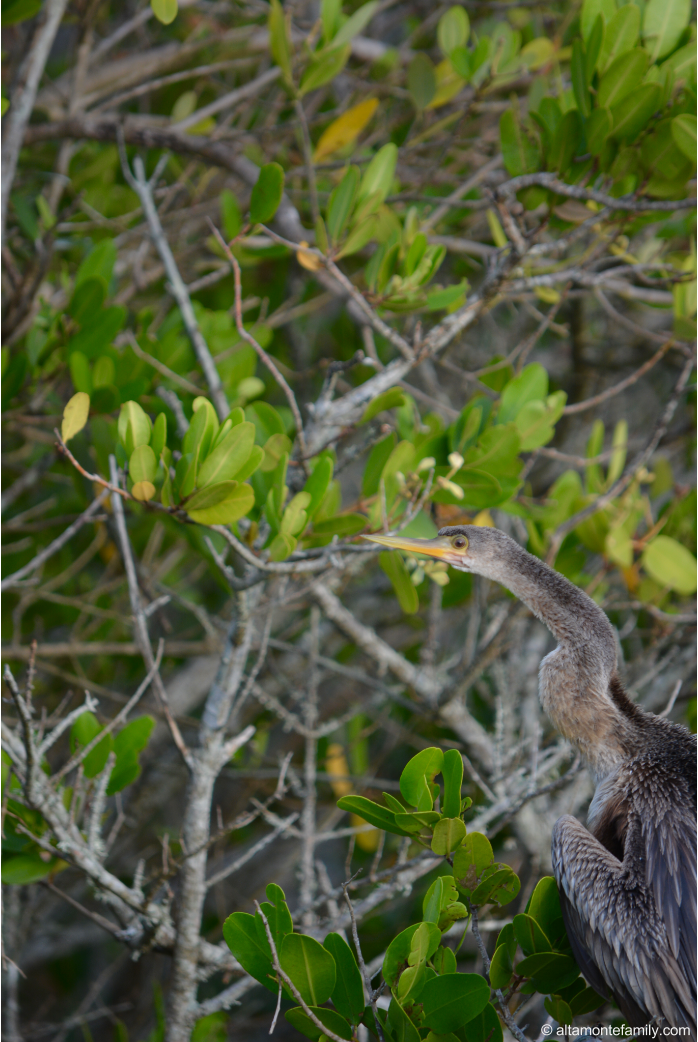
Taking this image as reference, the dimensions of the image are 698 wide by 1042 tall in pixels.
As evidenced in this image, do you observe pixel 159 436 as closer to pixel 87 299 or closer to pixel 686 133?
pixel 87 299

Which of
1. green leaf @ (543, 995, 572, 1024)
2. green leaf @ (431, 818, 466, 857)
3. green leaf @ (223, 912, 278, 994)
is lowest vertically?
green leaf @ (543, 995, 572, 1024)

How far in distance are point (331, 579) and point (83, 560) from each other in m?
1.33

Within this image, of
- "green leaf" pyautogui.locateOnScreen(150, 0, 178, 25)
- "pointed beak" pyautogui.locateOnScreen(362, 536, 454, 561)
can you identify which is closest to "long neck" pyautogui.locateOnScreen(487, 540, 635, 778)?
"pointed beak" pyautogui.locateOnScreen(362, 536, 454, 561)

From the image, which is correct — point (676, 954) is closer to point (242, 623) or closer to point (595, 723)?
point (595, 723)

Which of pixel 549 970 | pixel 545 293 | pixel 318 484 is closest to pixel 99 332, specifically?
pixel 318 484

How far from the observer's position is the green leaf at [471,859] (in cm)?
138

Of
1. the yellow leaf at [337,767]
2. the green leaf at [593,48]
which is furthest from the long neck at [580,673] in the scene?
the yellow leaf at [337,767]

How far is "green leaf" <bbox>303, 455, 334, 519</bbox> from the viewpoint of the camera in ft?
5.90

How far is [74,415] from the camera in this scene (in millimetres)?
1720

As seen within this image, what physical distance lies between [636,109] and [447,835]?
1833 millimetres

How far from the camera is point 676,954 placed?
141 cm

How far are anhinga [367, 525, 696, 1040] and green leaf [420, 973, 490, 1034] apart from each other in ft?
0.94

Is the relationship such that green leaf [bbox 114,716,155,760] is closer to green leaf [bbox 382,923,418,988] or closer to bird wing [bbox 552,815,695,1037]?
green leaf [bbox 382,923,418,988]

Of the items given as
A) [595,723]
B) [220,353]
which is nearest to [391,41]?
[220,353]
